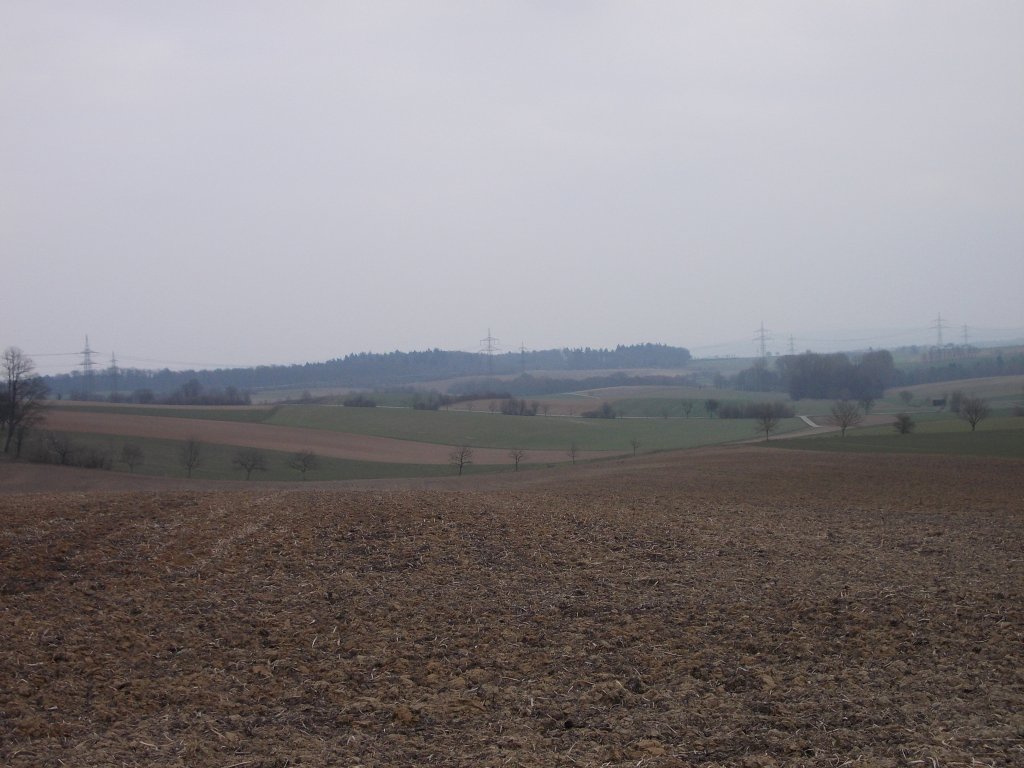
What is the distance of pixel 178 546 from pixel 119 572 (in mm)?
1355

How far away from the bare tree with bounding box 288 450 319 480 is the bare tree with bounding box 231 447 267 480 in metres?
1.79

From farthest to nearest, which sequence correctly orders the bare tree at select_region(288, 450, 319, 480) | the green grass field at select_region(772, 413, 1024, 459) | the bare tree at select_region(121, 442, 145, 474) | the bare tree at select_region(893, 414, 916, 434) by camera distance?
the bare tree at select_region(893, 414, 916, 434), the bare tree at select_region(288, 450, 319, 480), the bare tree at select_region(121, 442, 145, 474), the green grass field at select_region(772, 413, 1024, 459)

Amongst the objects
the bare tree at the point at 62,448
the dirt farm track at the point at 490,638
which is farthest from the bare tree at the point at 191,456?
the dirt farm track at the point at 490,638

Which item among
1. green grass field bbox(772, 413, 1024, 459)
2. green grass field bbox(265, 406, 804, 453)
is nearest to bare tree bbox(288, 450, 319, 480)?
green grass field bbox(265, 406, 804, 453)

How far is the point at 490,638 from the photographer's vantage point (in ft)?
29.2

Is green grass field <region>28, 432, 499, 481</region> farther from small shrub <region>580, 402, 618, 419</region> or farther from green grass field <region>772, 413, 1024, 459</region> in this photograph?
small shrub <region>580, 402, 618, 419</region>

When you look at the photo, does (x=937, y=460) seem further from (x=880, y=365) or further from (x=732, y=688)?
(x=880, y=365)

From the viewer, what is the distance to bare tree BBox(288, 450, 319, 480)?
51781 millimetres

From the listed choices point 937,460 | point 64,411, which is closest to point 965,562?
point 937,460

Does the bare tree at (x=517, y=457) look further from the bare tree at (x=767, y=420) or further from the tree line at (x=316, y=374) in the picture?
the tree line at (x=316, y=374)

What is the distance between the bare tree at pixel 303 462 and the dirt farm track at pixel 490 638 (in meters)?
35.9

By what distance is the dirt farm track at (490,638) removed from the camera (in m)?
6.34

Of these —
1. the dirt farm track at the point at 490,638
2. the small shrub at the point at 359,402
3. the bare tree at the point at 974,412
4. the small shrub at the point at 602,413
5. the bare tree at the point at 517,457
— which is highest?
the small shrub at the point at 359,402

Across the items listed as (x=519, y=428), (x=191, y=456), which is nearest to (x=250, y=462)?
(x=191, y=456)
